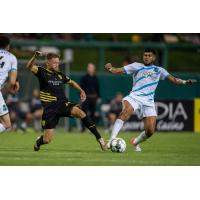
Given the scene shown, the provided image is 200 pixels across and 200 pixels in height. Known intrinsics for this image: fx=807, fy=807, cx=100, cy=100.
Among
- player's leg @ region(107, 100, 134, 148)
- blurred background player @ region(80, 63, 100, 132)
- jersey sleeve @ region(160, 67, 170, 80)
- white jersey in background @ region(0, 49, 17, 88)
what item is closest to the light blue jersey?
jersey sleeve @ region(160, 67, 170, 80)

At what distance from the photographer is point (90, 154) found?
53.4ft

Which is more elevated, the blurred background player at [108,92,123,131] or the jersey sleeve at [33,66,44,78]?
the jersey sleeve at [33,66,44,78]

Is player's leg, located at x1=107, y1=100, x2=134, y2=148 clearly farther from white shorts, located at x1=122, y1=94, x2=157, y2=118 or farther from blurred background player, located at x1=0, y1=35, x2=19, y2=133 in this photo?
blurred background player, located at x1=0, y1=35, x2=19, y2=133

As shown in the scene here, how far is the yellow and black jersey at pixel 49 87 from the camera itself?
650 inches

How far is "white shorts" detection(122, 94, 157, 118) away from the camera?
662 inches

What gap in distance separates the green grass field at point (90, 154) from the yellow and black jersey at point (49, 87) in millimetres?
1108

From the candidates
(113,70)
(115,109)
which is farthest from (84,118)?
(115,109)

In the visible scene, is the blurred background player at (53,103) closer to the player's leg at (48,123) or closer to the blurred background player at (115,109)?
the player's leg at (48,123)

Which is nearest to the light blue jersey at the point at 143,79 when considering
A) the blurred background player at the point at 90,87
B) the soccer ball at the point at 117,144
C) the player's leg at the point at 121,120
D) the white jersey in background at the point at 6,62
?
the player's leg at the point at 121,120

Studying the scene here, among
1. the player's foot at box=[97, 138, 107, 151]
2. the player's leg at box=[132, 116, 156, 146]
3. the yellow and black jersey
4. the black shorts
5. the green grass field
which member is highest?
the yellow and black jersey

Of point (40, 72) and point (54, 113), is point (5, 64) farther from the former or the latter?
point (54, 113)

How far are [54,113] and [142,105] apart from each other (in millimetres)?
1902

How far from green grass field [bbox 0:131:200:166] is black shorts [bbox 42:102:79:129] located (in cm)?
62

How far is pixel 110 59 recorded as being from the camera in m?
36.9
